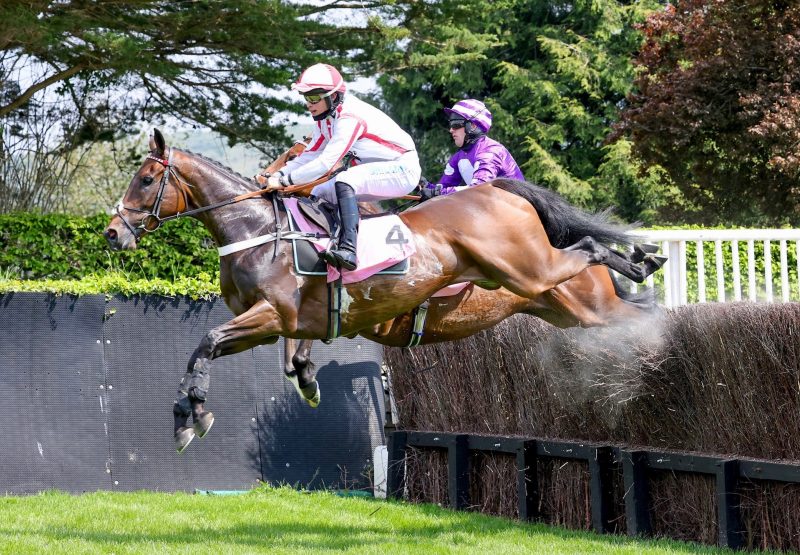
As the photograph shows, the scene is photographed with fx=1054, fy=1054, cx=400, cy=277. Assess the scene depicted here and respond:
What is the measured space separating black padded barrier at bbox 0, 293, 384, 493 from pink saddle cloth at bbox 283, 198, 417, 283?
100 inches

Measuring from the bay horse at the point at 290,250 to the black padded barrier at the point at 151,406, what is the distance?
2.18 metres

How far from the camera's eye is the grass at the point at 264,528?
5.98 metres

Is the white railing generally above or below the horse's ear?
below

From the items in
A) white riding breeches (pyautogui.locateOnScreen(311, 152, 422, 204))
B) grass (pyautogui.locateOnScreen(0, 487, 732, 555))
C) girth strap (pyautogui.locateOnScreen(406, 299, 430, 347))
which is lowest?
grass (pyautogui.locateOnScreen(0, 487, 732, 555))

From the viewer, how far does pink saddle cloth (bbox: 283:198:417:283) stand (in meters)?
6.18

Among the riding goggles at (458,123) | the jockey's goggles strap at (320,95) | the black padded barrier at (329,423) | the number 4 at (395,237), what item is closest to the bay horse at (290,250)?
the number 4 at (395,237)

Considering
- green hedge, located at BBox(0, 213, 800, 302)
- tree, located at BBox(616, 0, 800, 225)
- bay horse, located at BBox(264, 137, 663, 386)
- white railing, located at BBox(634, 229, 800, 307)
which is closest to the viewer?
bay horse, located at BBox(264, 137, 663, 386)

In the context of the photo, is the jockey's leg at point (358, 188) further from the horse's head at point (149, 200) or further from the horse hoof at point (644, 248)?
the horse hoof at point (644, 248)

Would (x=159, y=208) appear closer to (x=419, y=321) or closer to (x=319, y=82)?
(x=319, y=82)

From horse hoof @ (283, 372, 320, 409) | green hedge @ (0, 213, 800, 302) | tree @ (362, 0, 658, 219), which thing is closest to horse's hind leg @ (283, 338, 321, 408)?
horse hoof @ (283, 372, 320, 409)

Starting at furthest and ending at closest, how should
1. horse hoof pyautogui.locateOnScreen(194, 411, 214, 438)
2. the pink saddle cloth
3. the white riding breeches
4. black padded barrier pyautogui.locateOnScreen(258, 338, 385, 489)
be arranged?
black padded barrier pyautogui.locateOnScreen(258, 338, 385, 489) → the white riding breeches → the pink saddle cloth → horse hoof pyautogui.locateOnScreen(194, 411, 214, 438)

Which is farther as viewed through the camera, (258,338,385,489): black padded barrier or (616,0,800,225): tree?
(616,0,800,225): tree

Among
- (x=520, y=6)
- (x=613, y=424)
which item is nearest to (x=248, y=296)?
(x=613, y=424)

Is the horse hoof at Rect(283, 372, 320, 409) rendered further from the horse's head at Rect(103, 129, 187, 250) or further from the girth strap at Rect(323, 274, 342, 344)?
the horse's head at Rect(103, 129, 187, 250)
